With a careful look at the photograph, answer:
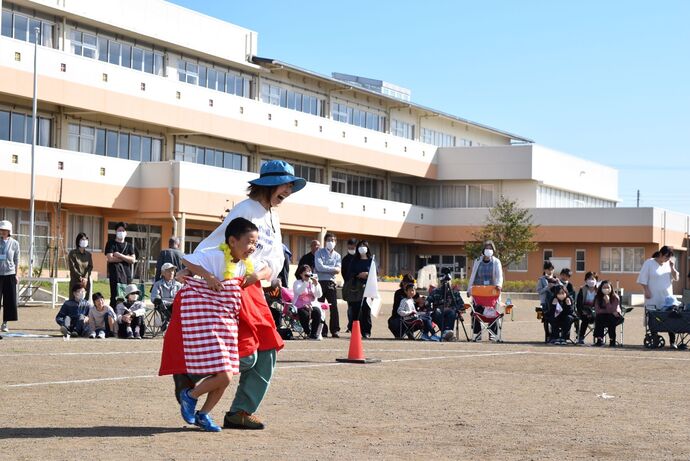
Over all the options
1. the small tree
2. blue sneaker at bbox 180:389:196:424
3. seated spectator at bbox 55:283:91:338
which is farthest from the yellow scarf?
the small tree

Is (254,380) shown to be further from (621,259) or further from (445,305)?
(621,259)

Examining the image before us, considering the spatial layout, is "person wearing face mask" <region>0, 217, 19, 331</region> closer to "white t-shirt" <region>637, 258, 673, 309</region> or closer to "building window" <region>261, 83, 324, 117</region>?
"white t-shirt" <region>637, 258, 673, 309</region>

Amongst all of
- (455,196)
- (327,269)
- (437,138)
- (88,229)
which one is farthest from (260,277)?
(437,138)

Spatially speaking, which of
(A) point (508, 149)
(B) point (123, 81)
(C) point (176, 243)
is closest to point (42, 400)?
(C) point (176, 243)

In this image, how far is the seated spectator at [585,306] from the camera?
76.1 ft

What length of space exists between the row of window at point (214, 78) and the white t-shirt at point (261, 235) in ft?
142

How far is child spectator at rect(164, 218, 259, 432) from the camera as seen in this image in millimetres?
8406

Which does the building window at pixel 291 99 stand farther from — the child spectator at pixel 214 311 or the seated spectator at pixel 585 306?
the child spectator at pixel 214 311

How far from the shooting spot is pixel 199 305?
850 centimetres

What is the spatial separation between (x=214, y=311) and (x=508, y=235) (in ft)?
194

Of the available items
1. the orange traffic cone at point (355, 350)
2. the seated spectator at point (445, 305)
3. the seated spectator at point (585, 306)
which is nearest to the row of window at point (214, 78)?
the seated spectator at point (445, 305)

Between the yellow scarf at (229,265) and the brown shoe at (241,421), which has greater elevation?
the yellow scarf at (229,265)

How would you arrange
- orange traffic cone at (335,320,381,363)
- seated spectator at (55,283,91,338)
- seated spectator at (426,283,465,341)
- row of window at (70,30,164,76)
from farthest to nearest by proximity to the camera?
1. row of window at (70,30,164,76)
2. seated spectator at (426,283,465,341)
3. seated spectator at (55,283,91,338)
4. orange traffic cone at (335,320,381,363)

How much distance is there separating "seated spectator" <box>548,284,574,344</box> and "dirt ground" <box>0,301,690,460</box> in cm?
472
